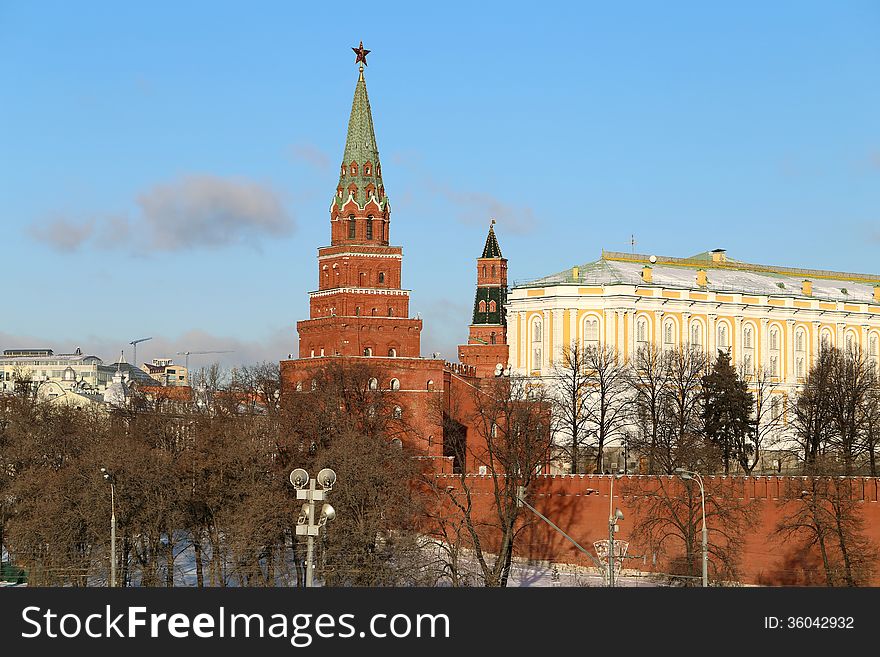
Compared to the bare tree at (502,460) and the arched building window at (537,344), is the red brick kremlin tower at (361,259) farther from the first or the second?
the arched building window at (537,344)

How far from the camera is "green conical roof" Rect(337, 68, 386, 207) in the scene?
91.4 metres

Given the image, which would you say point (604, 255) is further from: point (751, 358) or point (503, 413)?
point (503, 413)

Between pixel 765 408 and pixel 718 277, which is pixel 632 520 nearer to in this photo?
pixel 765 408

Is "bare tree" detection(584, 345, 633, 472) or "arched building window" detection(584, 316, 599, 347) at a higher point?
"arched building window" detection(584, 316, 599, 347)

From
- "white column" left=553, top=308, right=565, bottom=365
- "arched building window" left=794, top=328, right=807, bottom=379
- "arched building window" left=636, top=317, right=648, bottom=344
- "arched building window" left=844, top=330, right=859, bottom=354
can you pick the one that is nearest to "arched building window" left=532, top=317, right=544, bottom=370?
"white column" left=553, top=308, right=565, bottom=365

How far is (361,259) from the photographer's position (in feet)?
300

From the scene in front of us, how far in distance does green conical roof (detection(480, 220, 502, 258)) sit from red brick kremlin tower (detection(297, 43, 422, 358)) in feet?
176

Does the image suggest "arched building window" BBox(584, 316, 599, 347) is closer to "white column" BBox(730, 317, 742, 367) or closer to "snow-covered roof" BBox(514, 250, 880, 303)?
"snow-covered roof" BBox(514, 250, 880, 303)

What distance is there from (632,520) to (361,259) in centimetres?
2598

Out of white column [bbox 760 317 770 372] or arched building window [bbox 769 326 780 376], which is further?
arched building window [bbox 769 326 780 376]

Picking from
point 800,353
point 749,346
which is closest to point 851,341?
point 800,353

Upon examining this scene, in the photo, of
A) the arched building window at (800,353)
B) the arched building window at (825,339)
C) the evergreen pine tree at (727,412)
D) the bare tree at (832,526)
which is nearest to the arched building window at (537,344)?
the evergreen pine tree at (727,412)

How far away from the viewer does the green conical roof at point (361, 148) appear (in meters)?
91.4
